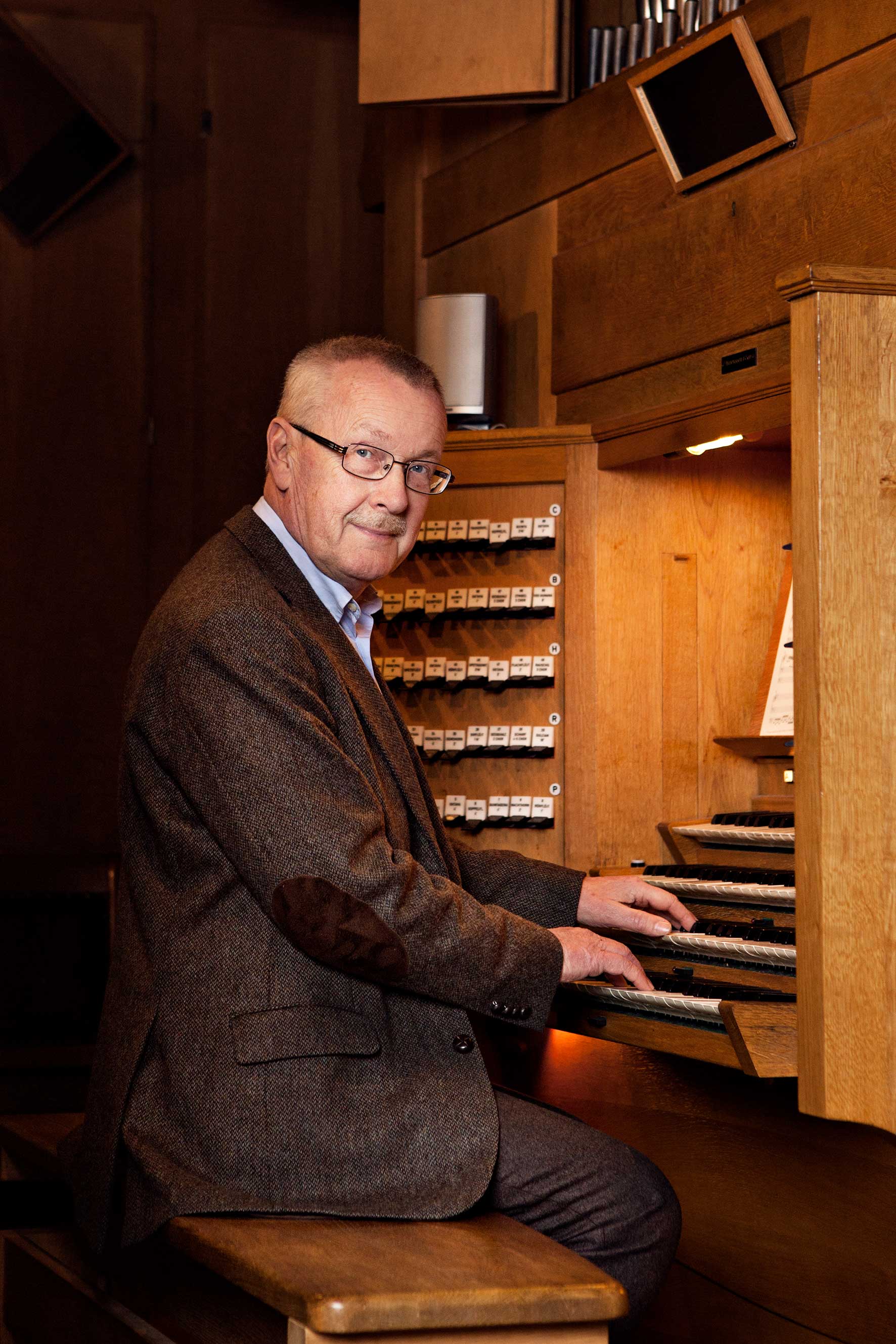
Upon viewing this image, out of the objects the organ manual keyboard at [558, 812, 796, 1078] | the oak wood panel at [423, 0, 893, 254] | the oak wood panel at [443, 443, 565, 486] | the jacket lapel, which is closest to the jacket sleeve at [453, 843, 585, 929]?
the organ manual keyboard at [558, 812, 796, 1078]

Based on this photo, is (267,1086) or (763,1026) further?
(763,1026)

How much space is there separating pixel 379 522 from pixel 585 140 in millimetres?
2066

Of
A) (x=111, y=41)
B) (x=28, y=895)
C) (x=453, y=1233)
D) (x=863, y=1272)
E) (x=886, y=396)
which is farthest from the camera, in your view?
(x=111, y=41)

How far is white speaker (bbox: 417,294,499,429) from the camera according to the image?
14.3 ft

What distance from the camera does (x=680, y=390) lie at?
3877 mm

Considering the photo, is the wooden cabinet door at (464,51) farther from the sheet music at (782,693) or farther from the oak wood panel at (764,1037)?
the oak wood panel at (764,1037)

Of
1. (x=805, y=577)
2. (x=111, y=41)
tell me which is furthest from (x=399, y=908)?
(x=111, y=41)

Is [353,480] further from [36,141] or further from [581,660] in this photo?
[36,141]

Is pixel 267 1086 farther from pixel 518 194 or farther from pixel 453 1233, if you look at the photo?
pixel 518 194

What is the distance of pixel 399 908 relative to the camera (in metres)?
2.29

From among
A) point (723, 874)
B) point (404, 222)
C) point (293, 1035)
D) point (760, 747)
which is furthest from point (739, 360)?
point (293, 1035)

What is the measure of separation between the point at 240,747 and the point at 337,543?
53 cm

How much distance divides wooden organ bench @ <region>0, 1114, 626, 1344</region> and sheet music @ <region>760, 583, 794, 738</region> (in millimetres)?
1704

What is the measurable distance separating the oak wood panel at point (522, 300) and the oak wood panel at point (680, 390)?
125 millimetres
